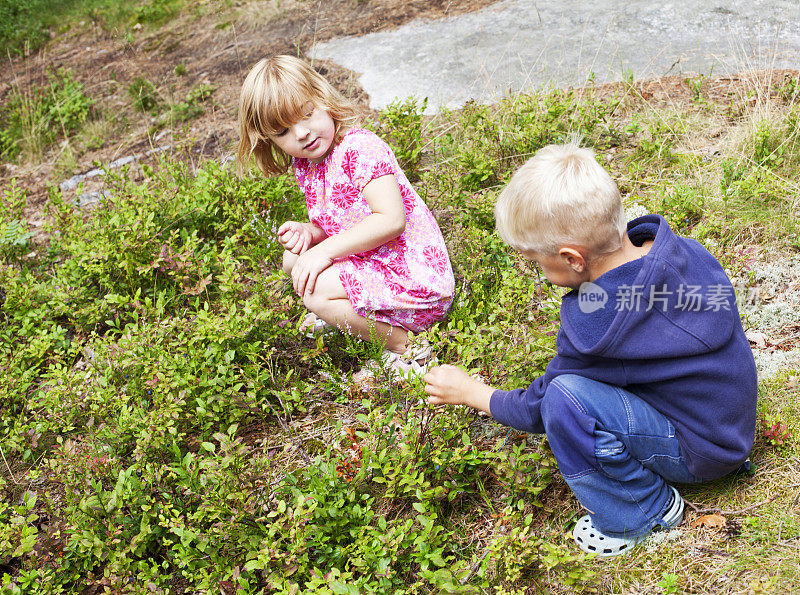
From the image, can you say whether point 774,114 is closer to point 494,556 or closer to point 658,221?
point 658,221

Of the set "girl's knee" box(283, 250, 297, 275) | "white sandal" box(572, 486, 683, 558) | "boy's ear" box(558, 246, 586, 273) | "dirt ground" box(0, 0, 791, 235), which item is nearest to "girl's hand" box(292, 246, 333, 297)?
"girl's knee" box(283, 250, 297, 275)

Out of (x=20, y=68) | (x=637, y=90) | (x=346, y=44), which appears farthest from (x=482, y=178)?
(x=20, y=68)

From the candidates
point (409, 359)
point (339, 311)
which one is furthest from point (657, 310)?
point (339, 311)

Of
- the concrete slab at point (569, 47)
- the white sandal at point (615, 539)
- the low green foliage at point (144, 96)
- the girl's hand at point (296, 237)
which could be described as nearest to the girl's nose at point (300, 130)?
the girl's hand at point (296, 237)

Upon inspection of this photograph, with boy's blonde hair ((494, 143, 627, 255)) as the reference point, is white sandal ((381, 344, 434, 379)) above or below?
below

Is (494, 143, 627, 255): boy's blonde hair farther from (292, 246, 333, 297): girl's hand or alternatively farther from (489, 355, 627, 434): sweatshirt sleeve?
(292, 246, 333, 297): girl's hand

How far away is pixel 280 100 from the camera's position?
10.5ft

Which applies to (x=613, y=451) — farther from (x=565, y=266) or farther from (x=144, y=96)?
(x=144, y=96)

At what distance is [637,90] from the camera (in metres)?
4.95

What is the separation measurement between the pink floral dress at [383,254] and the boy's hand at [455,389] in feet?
2.63

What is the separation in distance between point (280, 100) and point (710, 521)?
2.60 meters

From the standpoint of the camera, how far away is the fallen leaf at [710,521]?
2.34 m

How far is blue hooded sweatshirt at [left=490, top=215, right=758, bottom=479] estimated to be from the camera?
204 centimetres

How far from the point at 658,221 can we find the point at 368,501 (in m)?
1.52
